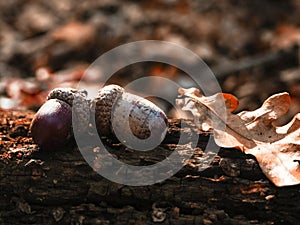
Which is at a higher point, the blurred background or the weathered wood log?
the blurred background

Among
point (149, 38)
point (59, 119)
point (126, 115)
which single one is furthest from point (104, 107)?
point (149, 38)

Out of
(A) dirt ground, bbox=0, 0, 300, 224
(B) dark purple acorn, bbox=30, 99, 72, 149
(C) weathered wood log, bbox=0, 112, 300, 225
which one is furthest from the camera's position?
(A) dirt ground, bbox=0, 0, 300, 224

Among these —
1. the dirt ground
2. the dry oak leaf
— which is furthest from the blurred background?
the dry oak leaf

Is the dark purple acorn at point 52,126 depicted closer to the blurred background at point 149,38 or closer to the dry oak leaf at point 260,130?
the dry oak leaf at point 260,130

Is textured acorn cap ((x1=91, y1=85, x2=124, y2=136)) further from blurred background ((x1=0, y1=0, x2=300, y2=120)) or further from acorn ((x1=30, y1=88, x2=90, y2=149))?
blurred background ((x1=0, y1=0, x2=300, y2=120))

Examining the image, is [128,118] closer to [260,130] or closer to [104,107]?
[104,107]

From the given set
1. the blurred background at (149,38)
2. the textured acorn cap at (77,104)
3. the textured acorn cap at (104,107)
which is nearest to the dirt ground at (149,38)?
the blurred background at (149,38)
